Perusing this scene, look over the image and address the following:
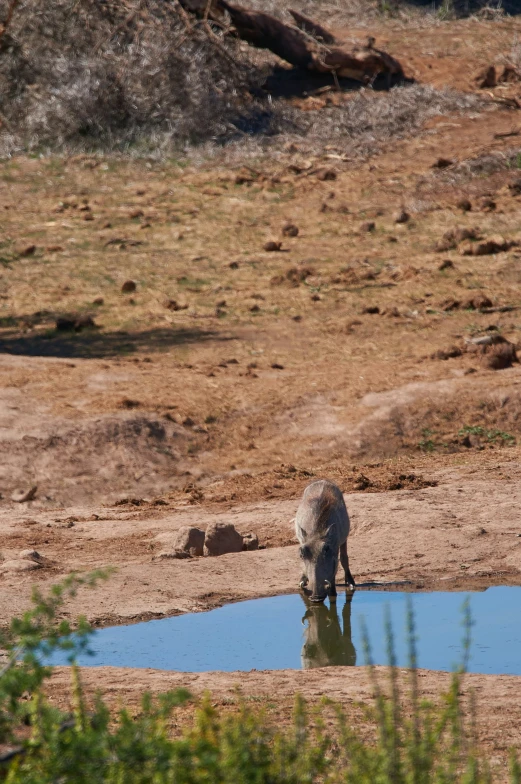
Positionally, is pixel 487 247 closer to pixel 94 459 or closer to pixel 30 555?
pixel 94 459

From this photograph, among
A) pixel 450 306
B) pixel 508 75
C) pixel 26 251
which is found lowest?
pixel 26 251

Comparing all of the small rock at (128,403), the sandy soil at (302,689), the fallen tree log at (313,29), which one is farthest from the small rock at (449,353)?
the fallen tree log at (313,29)

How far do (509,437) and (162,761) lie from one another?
337 inches

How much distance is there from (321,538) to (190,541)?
1491 millimetres

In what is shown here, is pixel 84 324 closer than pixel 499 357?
No

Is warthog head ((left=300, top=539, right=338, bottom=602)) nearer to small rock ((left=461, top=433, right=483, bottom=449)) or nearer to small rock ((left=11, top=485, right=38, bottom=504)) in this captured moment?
small rock ((left=11, top=485, right=38, bottom=504))

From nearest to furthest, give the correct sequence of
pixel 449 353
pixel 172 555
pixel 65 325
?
1. pixel 172 555
2. pixel 449 353
3. pixel 65 325

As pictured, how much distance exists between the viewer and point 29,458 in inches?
428

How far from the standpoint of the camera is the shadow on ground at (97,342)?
46.0 feet

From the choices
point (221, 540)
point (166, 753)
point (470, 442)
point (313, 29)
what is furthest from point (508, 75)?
point (166, 753)

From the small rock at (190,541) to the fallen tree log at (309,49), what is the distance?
16.8m

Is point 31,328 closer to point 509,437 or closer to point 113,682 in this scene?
point 509,437

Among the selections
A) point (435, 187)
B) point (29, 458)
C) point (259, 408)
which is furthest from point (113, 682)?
point (435, 187)

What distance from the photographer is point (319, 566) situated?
7758 mm
